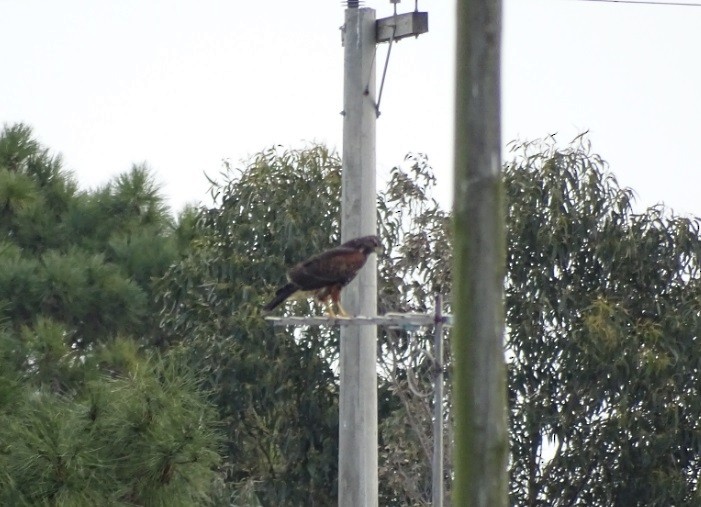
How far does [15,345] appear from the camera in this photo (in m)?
17.3

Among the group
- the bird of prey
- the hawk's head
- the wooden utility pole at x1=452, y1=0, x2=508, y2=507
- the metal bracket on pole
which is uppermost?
the metal bracket on pole

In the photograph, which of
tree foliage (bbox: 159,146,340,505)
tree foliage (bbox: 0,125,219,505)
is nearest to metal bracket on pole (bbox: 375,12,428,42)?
tree foliage (bbox: 0,125,219,505)

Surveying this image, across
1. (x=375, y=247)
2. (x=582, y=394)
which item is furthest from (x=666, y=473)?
(x=375, y=247)

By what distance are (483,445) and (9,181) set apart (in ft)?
56.7

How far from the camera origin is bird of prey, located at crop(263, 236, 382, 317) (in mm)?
10312

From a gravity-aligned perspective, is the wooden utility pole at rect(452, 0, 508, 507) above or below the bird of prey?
below

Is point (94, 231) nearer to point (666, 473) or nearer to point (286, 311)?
point (286, 311)

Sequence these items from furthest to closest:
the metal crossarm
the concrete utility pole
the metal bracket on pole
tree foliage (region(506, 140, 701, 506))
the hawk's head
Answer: tree foliage (region(506, 140, 701, 506)) → the metal bracket on pole → the concrete utility pole → the hawk's head → the metal crossarm

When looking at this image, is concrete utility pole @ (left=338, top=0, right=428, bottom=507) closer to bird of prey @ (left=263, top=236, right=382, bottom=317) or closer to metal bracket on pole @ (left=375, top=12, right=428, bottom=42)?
metal bracket on pole @ (left=375, top=12, right=428, bottom=42)

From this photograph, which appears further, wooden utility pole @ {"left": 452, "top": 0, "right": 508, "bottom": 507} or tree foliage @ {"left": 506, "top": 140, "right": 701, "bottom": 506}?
tree foliage @ {"left": 506, "top": 140, "right": 701, "bottom": 506}

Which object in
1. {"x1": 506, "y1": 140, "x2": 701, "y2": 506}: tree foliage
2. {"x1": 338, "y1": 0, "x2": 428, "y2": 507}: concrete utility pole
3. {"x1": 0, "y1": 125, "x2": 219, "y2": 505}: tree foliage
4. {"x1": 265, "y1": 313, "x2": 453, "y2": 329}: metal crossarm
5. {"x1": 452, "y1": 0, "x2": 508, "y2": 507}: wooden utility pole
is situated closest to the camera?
{"x1": 452, "y1": 0, "x2": 508, "y2": 507}: wooden utility pole

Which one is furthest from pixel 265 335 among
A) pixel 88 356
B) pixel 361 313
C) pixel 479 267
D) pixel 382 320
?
pixel 479 267

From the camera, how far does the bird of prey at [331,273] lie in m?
10.3

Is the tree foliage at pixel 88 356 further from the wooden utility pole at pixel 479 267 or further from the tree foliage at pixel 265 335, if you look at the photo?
the wooden utility pole at pixel 479 267
